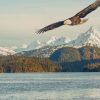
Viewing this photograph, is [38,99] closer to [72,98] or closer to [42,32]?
[72,98]

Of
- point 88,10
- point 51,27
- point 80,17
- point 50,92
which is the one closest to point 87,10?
point 88,10

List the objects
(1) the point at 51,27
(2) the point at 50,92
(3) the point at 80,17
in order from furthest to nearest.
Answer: (2) the point at 50,92, (1) the point at 51,27, (3) the point at 80,17

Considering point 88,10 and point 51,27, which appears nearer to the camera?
point 88,10

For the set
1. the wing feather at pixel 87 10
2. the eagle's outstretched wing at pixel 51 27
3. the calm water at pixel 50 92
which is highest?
the wing feather at pixel 87 10

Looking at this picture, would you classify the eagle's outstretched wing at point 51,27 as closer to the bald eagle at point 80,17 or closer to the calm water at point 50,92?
the bald eagle at point 80,17

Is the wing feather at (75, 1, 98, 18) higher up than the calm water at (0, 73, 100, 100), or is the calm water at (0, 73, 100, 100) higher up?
the wing feather at (75, 1, 98, 18)

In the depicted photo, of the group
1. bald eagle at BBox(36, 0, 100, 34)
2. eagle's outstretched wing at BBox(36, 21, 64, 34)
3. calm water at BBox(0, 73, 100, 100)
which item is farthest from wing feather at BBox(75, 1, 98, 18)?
calm water at BBox(0, 73, 100, 100)

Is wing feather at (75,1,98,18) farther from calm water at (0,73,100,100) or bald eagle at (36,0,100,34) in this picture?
calm water at (0,73,100,100)

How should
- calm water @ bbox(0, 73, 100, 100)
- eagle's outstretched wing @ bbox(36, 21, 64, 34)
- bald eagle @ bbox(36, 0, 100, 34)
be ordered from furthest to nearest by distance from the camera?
calm water @ bbox(0, 73, 100, 100)
eagle's outstretched wing @ bbox(36, 21, 64, 34)
bald eagle @ bbox(36, 0, 100, 34)

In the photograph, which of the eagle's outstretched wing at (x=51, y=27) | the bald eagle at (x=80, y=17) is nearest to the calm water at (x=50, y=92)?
the eagle's outstretched wing at (x=51, y=27)

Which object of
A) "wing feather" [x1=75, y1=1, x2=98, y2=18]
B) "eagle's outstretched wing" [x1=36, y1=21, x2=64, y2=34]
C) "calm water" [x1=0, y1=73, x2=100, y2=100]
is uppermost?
"wing feather" [x1=75, y1=1, x2=98, y2=18]

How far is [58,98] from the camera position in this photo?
259 feet

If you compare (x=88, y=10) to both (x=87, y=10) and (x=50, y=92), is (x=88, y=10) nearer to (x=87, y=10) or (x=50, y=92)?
(x=87, y=10)

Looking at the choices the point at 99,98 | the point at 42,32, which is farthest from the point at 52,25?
the point at 99,98
